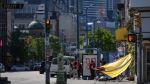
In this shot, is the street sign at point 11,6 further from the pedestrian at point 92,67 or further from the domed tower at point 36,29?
the domed tower at point 36,29

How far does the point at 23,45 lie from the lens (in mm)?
106188

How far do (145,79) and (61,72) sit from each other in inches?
216

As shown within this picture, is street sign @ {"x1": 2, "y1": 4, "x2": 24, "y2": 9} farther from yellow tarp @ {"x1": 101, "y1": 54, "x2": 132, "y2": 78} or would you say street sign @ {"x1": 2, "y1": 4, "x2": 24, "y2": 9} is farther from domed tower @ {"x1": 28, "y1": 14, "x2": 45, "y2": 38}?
domed tower @ {"x1": 28, "y1": 14, "x2": 45, "y2": 38}

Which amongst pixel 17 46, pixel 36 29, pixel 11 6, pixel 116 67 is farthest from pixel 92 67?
pixel 36 29

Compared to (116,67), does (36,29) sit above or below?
above

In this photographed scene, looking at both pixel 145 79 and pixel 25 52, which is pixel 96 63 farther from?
pixel 25 52

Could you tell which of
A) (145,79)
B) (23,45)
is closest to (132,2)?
(145,79)

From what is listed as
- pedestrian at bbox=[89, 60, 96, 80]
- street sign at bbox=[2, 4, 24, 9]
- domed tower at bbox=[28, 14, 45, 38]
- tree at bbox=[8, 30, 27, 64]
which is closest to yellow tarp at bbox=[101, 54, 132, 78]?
pedestrian at bbox=[89, 60, 96, 80]

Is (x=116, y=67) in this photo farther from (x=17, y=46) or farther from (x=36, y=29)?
(x=36, y=29)

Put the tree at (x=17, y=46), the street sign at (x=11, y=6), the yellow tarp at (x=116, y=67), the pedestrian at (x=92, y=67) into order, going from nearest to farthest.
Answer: the street sign at (x=11, y=6) < the yellow tarp at (x=116, y=67) < the pedestrian at (x=92, y=67) < the tree at (x=17, y=46)

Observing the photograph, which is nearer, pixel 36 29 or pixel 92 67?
pixel 92 67

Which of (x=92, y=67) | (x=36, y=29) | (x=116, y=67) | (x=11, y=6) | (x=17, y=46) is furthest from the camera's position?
(x=36, y=29)

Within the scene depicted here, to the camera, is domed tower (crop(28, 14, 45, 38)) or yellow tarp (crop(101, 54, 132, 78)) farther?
domed tower (crop(28, 14, 45, 38))

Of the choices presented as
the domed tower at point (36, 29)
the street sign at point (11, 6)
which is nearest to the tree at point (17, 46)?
the domed tower at point (36, 29)
